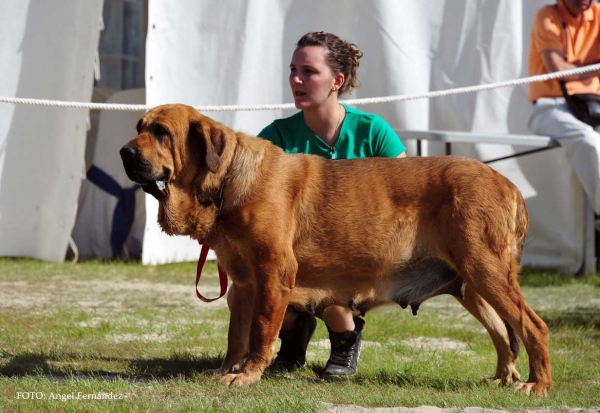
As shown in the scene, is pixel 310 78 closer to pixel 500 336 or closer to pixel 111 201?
pixel 500 336

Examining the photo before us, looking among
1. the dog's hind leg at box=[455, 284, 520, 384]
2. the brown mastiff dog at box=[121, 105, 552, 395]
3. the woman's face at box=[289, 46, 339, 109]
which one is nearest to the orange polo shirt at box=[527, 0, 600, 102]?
the woman's face at box=[289, 46, 339, 109]

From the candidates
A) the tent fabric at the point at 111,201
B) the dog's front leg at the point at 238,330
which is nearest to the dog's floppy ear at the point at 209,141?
the dog's front leg at the point at 238,330

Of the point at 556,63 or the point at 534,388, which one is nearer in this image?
the point at 534,388

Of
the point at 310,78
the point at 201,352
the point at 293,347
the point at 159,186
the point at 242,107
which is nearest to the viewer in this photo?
the point at 159,186

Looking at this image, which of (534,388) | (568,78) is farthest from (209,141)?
(568,78)

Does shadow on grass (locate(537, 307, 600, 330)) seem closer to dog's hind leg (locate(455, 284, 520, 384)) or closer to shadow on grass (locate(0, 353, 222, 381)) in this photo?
dog's hind leg (locate(455, 284, 520, 384))

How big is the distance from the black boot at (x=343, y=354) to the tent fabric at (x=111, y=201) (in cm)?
538

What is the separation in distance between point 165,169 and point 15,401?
1261 millimetres

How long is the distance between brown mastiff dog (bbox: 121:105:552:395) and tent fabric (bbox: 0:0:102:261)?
4.85 m

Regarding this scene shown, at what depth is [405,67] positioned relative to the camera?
949 centimetres

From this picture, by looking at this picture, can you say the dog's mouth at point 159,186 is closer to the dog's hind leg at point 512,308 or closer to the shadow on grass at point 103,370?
the shadow on grass at point 103,370

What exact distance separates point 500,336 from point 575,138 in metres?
4.57

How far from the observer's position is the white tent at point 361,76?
9.16 meters

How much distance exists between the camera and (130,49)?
10984 millimetres
